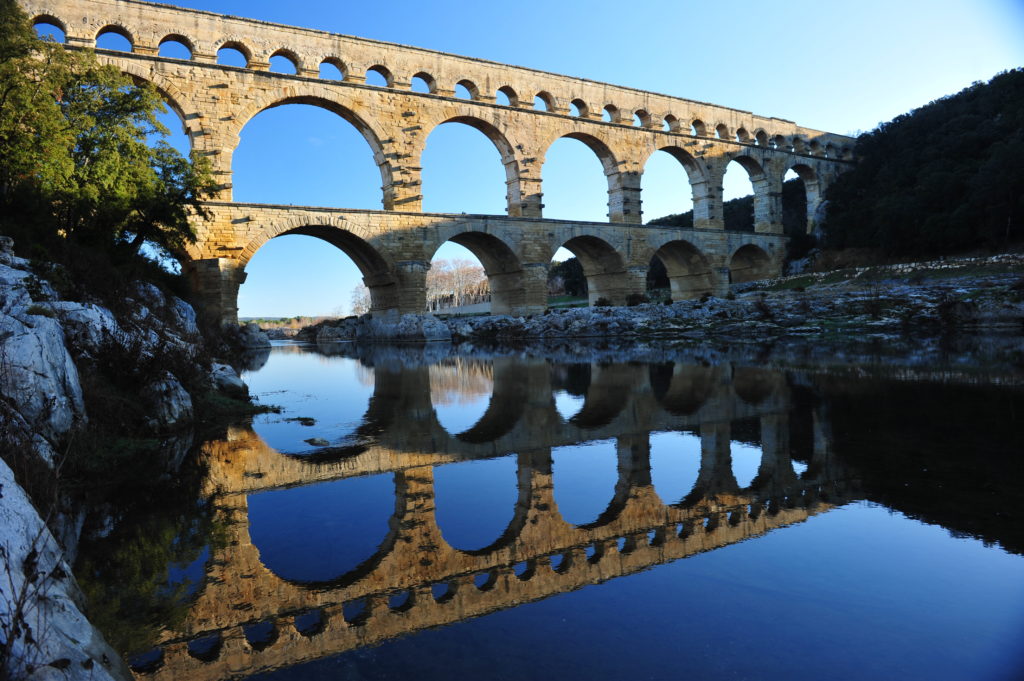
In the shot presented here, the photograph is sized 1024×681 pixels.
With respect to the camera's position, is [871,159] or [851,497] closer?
[851,497]

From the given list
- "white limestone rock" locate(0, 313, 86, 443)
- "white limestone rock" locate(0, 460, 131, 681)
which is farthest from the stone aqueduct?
"white limestone rock" locate(0, 460, 131, 681)

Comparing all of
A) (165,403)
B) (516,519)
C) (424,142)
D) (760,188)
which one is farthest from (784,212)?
(516,519)

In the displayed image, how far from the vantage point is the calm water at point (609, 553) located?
2.23 metres

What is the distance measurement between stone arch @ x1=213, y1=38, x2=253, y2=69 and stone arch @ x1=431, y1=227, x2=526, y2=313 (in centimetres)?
953

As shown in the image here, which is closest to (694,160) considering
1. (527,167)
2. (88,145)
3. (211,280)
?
(527,167)

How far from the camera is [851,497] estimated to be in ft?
12.5

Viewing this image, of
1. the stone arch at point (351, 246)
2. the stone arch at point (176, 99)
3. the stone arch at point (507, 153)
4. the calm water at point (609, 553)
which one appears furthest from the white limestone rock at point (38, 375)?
the stone arch at point (507, 153)

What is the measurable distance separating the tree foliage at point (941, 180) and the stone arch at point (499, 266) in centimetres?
1765

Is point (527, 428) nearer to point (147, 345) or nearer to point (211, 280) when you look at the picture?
point (147, 345)

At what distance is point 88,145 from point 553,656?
561 inches

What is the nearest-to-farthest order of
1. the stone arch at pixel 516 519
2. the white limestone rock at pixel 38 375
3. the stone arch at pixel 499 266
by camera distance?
1. the stone arch at pixel 516 519
2. the white limestone rock at pixel 38 375
3. the stone arch at pixel 499 266

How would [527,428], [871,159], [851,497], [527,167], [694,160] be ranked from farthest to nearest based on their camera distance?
[871,159] → [694,160] → [527,167] → [527,428] → [851,497]

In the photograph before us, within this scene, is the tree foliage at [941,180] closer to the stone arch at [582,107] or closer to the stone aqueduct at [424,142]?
the stone aqueduct at [424,142]

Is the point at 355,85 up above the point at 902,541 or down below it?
above
